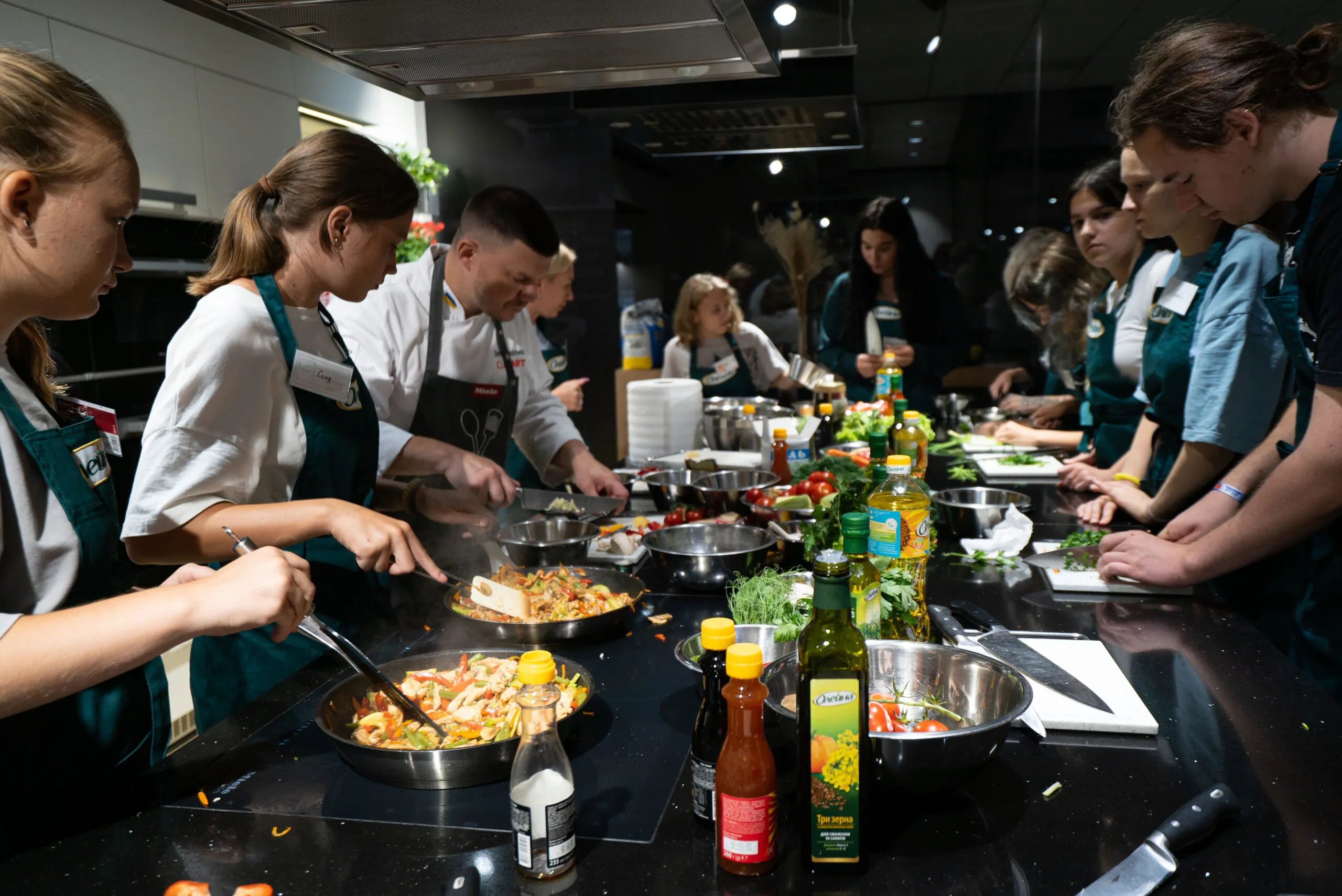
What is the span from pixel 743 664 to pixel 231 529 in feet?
3.65

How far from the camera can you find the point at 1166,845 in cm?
98

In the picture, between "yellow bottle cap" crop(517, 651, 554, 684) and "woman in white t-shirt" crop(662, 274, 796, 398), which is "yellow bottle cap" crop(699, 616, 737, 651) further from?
"woman in white t-shirt" crop(662, 274, 796, 398)

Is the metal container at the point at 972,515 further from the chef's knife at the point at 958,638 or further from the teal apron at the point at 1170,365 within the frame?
the chef's knife at the point at 958,638

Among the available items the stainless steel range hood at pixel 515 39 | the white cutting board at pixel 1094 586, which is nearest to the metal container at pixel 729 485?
the white cutting board at pixel 1094 586

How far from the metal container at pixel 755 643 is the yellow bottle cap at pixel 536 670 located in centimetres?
48

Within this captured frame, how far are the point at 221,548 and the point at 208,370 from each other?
322 millimetres

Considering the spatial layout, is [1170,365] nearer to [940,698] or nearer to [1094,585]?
[1094,585]

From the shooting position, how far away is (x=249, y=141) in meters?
4.58

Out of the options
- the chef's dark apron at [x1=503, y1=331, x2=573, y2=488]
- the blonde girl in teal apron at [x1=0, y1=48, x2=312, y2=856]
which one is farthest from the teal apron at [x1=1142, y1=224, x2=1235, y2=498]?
→ the blonde girl in teal apron at [x1=0, y1=48, x2=312, y2=856]

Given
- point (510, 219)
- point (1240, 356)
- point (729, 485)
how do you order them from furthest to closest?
1. point (510, 219)
2. point (729, 485)
3. point (1240, 356)

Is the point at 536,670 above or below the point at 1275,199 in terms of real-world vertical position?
below

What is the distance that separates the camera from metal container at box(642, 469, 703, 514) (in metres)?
2.71

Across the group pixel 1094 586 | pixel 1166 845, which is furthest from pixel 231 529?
pixel 1094 586

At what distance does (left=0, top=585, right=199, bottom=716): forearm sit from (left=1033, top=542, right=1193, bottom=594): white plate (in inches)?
65.2
